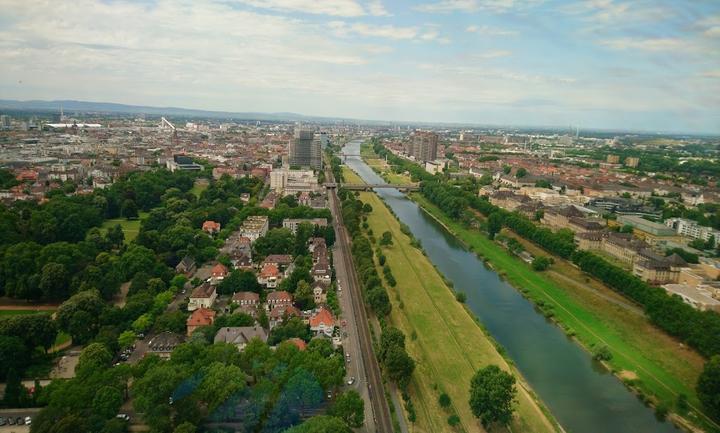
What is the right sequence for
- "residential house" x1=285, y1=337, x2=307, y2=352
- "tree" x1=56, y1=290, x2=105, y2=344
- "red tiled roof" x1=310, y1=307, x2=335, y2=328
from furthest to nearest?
"red tiled roof" x1=310, y1=307, x2=335, y2=328 → "tree" x1=56, y1=290, x2=105, y2=344 → "residential house" x1=285, y1=337, x2=307, y2=352

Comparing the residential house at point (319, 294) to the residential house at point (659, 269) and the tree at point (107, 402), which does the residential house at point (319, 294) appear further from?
the residential house at point (659, 269)

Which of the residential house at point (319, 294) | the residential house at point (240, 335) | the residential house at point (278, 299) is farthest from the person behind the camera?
the residential house at point (319, 294)

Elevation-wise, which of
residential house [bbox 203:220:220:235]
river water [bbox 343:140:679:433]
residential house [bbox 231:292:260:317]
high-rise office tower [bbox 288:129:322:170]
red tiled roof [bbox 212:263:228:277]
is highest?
high-rise office tower [bbox 288:129:322:170]

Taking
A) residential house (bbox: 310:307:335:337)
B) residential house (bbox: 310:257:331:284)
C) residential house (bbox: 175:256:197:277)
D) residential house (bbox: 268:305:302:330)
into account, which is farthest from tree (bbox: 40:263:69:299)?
residential house (bbox: 310:307:335:337)

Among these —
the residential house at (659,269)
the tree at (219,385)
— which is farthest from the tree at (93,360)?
the residential house at (659,269)

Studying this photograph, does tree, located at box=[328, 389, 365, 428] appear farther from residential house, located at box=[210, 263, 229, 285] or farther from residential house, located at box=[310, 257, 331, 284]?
residential house, located at box=[210, 263, 229, 285]

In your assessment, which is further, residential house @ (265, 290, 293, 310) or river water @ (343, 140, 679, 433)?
residential house @ (265, 290, 293, 310)

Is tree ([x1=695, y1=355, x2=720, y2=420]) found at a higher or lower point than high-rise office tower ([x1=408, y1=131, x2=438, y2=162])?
lower

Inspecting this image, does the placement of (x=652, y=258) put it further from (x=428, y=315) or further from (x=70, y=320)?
(x=70, y=320)
